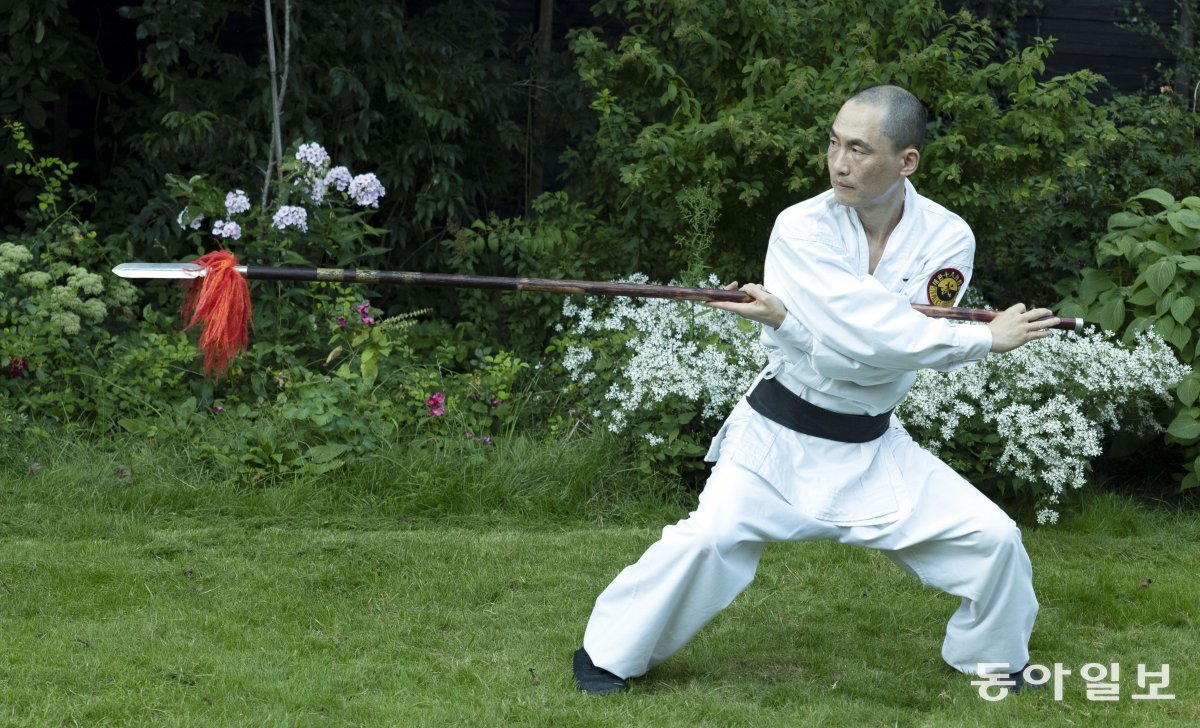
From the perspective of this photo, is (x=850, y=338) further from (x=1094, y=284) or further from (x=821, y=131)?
(x=1094, y=284)

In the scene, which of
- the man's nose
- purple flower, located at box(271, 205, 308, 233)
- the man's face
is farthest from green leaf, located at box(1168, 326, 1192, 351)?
purple flower, located at box(271, 205, 308, 233)

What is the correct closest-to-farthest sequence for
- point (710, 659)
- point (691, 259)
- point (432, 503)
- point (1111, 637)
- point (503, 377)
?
point (710, 659) < point (1111, 637) < point (432, 503) < point (503, 377) < point (691, 259)

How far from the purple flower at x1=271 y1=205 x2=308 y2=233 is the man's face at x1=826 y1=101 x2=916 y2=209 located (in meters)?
3.06

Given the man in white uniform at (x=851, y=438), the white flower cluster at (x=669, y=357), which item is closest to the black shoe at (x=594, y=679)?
the man in white uniform at (x=851, y=438)

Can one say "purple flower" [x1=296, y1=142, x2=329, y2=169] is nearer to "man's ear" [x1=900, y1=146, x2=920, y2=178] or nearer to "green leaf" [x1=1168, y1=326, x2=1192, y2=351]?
"man's ear" [x1=900, y1=146, x2=920, y2=178]

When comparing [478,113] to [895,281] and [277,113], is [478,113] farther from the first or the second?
[895,281]

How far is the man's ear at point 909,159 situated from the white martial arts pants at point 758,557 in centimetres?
76

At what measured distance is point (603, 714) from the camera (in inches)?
136

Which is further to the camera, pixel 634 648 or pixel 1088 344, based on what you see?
pixel 1088 344

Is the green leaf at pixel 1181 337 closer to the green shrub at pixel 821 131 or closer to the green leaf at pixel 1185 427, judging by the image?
the green leaf at pixel 1185 427

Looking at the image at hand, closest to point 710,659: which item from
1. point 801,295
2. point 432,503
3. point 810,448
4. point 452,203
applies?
point 810,448

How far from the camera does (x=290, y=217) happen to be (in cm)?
590

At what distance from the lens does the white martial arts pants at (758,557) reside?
344 cm

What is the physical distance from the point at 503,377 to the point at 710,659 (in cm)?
222
